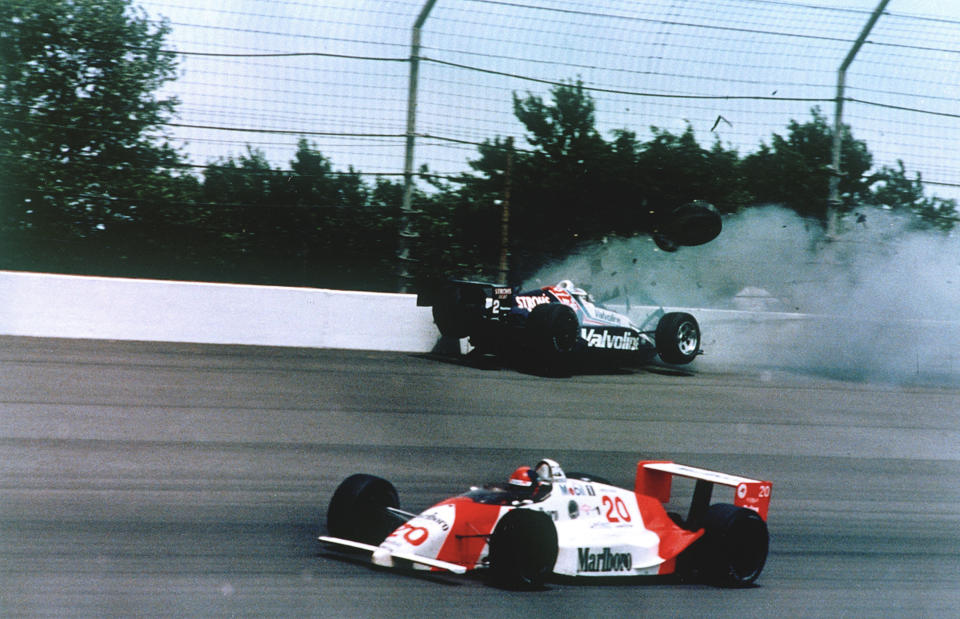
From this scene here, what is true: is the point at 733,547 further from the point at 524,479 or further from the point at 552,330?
the point at 552,330

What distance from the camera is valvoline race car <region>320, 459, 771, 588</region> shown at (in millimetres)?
5406

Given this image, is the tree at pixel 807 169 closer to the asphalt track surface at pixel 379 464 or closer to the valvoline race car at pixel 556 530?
the asphalt track surface at pixel 379 464

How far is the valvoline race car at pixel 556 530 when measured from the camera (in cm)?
541

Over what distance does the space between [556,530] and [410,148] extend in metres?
7.54

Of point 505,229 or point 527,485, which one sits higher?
point 505,229

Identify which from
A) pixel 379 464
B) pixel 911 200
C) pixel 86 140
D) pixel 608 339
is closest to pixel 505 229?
pixel 608 339

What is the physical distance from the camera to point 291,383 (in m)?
10.4

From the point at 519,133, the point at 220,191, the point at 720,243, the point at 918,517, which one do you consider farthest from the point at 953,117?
the point at 220,191

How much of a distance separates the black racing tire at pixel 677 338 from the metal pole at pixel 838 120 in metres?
2.35

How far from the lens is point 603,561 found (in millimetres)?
5770

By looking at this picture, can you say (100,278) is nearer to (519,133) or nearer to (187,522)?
(519,133)

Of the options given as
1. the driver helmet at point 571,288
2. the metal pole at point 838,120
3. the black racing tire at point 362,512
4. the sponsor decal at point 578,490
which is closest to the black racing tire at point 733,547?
the sponsor decal at point 578,490

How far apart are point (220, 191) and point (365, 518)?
668cm

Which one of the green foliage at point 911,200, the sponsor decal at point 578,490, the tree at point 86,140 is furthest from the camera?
the green foliage at point 911,200
